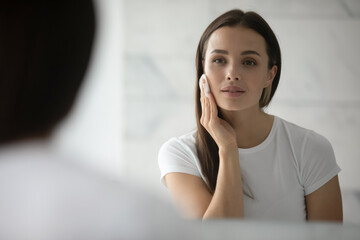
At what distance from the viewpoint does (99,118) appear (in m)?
1.16

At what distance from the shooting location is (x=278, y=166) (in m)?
1.15

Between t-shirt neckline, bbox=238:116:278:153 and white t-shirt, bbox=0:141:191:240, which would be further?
t-shirt neckline, bbox=238:116:278:153

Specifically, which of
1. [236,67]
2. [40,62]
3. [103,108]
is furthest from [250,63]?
[40,62]

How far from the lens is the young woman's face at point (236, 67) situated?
44.7 inches

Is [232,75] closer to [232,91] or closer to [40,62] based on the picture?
[232,91]

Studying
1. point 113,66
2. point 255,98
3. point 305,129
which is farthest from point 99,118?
point 305,129

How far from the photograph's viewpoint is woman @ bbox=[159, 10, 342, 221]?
1.13 m

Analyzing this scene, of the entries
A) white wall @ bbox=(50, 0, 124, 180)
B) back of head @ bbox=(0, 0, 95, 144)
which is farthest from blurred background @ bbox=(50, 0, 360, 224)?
back of head @ bbox=(0, 0, 95, 144)

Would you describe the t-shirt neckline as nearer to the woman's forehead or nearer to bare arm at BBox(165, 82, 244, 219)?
bare arm at BBox(165, 82, 244, 219)

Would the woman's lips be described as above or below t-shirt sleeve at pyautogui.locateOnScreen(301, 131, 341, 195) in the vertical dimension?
above

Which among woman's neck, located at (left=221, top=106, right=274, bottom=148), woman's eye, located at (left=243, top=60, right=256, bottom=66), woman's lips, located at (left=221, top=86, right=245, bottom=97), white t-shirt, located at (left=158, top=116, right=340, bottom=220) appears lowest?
white t-shirt, located at (left=158, top=116, right=340, bottom=220)

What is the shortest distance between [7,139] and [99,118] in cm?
64

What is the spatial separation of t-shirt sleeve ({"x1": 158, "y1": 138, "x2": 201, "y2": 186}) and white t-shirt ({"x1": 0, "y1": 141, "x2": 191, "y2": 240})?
55 cm

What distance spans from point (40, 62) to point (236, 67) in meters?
0.65
